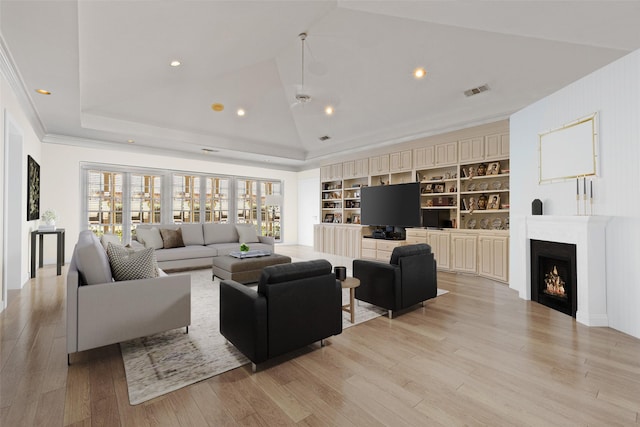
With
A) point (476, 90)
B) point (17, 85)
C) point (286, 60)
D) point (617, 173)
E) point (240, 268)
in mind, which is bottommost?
point (240, 268)

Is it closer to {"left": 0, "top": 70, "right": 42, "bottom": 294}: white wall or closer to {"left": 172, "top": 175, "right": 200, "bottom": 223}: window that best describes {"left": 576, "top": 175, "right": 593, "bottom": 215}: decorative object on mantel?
{"left": 0, "top": 70, "right": 42, "bottom": 294}: white wall

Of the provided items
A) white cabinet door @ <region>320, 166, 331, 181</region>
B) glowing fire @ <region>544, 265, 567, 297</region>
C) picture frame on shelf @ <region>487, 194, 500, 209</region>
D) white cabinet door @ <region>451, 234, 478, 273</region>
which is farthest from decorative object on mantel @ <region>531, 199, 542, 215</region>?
white cabinet door @ <region>320, 166, 331, 181</region>

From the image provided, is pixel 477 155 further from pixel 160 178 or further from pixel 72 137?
pixel 72 137

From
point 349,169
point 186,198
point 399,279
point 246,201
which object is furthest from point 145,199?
point 399,279

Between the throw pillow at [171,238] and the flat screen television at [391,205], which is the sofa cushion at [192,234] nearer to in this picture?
the throw pillow at [171,238]

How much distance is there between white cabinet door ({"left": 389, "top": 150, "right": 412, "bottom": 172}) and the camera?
6883 millimetres

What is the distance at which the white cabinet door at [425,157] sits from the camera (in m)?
6.39

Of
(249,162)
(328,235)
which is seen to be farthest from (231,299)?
(249,162)

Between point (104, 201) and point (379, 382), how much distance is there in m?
7.72

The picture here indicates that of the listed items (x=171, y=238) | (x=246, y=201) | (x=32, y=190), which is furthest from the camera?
(x=246, y=201)

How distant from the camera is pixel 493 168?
5578 mm

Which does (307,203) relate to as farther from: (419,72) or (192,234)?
(419,72)

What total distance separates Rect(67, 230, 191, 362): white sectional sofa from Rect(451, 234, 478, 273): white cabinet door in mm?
5006

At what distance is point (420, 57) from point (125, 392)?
5205mm
